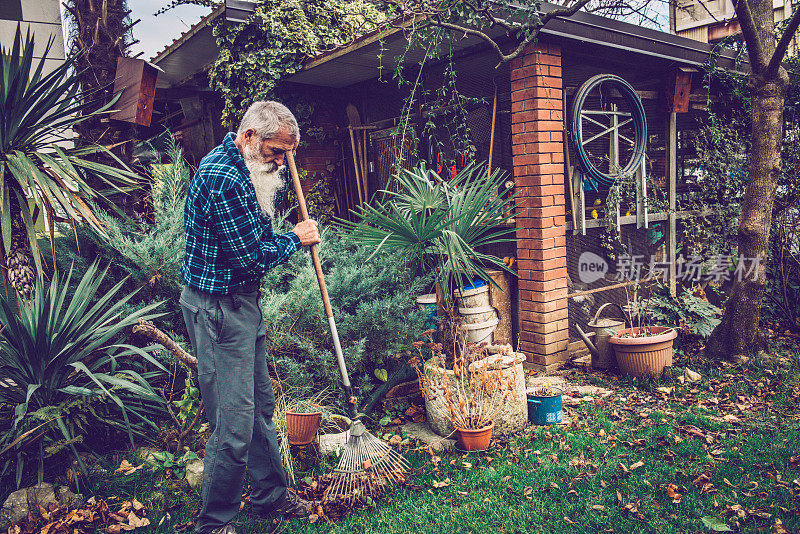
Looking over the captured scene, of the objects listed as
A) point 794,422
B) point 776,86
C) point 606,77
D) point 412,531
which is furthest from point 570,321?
point 412,531

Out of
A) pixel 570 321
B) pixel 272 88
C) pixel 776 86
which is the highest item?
pixel 272 88

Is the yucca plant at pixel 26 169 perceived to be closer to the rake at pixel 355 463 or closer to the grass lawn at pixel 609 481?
the grass lawn at pixel 609 481

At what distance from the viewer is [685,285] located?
23.0 ft

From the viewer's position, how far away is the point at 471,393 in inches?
153

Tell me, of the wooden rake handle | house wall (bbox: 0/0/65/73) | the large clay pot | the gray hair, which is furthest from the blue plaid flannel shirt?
house wall (bbox: 0/0/65/73)

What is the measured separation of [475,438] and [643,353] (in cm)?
214

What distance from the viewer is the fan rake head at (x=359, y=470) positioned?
10.2 feet

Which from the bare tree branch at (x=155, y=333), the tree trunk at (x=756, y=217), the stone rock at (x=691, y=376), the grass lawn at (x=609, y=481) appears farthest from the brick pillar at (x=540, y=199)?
the bare tree branch at (x=155, y=333)

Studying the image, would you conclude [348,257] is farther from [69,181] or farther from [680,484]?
[680,484]

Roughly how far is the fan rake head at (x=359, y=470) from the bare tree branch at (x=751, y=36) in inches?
195

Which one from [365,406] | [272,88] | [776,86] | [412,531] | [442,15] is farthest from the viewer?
[272,88]

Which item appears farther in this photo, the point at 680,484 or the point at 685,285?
the point at 685,285

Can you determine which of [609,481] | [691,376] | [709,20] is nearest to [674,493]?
[609,481]

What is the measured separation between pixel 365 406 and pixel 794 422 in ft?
10.3
